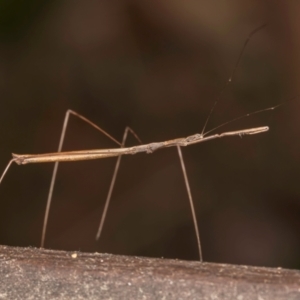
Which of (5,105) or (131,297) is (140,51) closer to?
(5,105)

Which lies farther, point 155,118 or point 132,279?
point 155,118

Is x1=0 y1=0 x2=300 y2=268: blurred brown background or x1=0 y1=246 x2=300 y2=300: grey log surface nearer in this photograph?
x1=0 y1=246 x2=300 y2=300: grey log surface

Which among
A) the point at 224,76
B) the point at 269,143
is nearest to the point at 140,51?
the point at 224,76

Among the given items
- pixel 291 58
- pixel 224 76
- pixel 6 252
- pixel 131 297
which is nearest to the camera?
pixel 131 297

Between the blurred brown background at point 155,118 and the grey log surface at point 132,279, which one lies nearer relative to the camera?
the grey log surface at point 132,279
